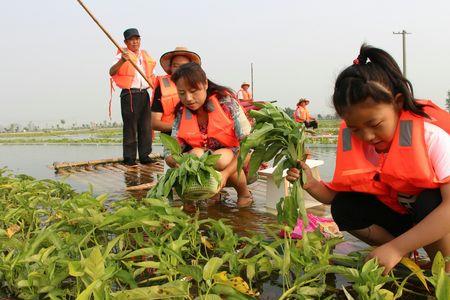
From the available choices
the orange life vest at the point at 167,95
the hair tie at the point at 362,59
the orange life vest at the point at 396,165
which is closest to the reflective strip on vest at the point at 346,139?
the orange life vest at the point at 396,165

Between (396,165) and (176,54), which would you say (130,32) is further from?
(396,165)

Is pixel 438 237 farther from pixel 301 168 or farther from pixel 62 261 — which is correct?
pixel 62 261

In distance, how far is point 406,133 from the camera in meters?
1.74

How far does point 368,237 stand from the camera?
6.73 feet

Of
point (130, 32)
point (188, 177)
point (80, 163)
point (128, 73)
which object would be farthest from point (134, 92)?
point (188, 177)

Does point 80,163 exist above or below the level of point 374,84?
below

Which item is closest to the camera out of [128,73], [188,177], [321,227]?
[321,227]

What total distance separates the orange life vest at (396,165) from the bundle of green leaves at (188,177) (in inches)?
29.1

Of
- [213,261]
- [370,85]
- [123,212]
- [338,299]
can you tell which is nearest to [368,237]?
[338,299]

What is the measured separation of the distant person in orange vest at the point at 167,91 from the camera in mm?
4094

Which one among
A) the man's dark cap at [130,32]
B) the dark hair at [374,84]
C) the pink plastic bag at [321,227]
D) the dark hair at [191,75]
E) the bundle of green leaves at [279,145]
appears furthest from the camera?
the man's dark cap at [130,32]

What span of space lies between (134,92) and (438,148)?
4.98 m

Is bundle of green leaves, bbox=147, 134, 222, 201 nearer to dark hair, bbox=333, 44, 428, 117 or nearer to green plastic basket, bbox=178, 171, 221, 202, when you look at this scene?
green plastic basket, bbox=178, 171, 221, 202

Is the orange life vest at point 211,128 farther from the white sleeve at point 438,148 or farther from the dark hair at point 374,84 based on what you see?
the white sleeve at point 438,148
